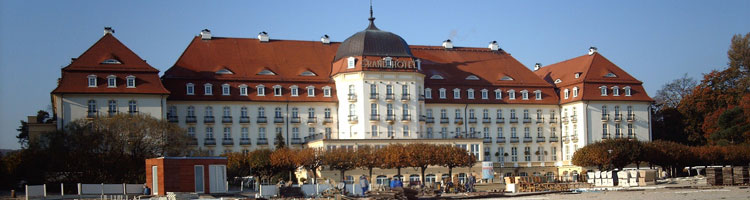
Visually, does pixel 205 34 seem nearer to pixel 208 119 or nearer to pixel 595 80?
pixel 208 119

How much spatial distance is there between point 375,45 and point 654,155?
23.2 metres

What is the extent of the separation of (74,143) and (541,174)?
40222 mm

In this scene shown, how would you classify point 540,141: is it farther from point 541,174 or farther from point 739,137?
point 739,137

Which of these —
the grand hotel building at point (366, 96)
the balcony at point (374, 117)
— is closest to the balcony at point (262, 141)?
the grand hotel building at point (366, 96)

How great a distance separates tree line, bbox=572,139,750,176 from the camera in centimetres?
7781

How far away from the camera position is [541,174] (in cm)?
8788

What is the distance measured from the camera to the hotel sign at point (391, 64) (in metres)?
81.8

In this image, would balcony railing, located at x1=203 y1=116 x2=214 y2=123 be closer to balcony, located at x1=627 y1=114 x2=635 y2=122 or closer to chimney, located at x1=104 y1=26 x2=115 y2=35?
chimney, located at x1=104 y1=26 x2=115 y2=35

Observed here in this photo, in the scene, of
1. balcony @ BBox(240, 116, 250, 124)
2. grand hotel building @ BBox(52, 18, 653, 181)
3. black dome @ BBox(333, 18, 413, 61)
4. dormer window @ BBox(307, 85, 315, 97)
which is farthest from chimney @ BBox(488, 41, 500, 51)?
balcony @ BBox(240, 116, 250, 124)

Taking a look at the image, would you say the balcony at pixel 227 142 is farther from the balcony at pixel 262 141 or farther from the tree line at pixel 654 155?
the tree line at pixel 654 155

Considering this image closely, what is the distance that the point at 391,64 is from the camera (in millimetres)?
82375

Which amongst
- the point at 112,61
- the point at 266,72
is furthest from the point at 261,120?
the point at 112,61

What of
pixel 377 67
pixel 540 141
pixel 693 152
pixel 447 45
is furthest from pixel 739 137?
pixel 377 67

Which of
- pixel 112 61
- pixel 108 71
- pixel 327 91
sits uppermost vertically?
pixel 112 61
